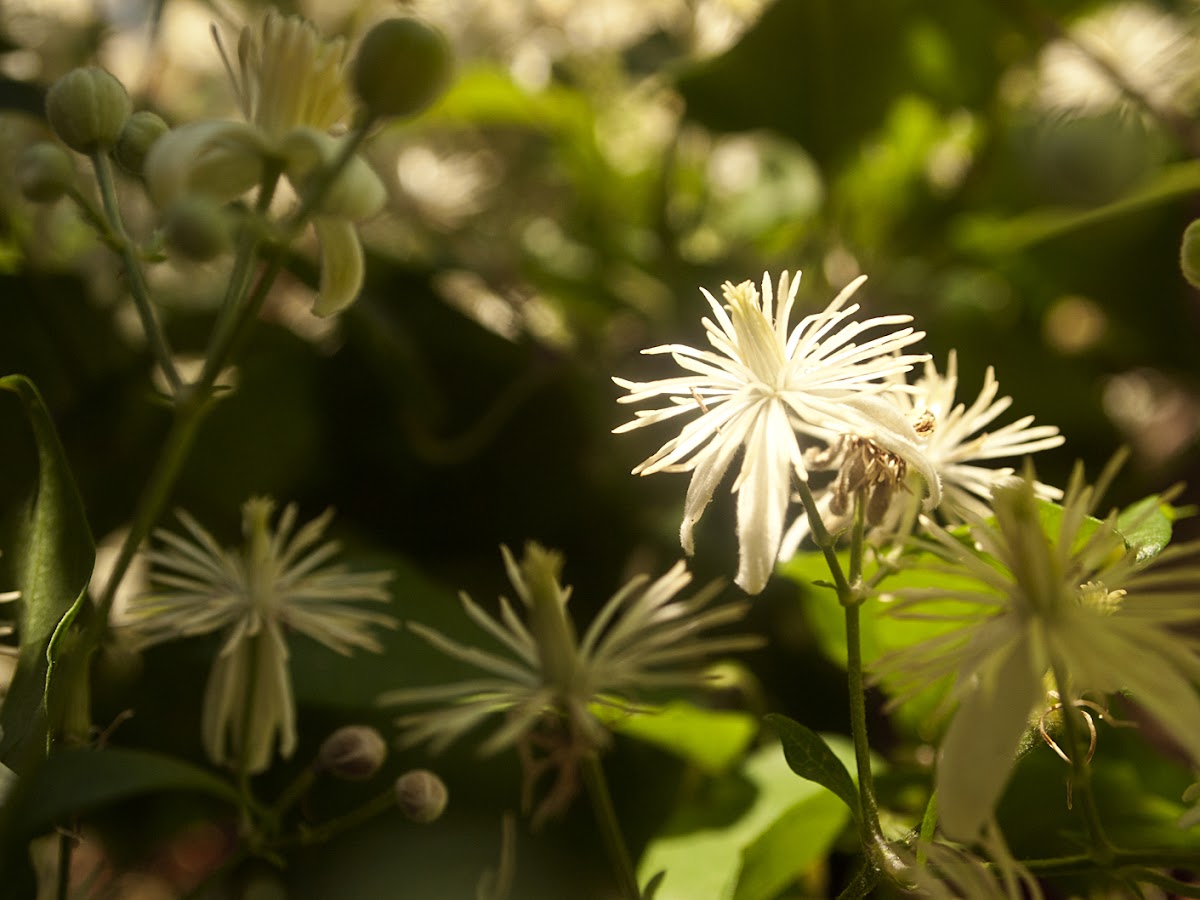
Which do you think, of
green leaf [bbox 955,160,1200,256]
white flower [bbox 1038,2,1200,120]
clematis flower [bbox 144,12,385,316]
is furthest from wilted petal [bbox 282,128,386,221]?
white flower [bbox 1038,2,1200,120]

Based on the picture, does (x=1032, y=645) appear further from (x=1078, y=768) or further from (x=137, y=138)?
(x=137, y=138)

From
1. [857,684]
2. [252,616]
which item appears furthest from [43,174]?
[857,684]

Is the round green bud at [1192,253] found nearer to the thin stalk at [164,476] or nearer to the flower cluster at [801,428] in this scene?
the flower cluster at [801,428]

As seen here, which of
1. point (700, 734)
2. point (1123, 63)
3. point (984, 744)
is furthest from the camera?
point (1123, 63)

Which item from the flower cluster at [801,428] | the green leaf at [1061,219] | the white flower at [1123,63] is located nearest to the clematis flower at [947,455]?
the flower cluster at [801,428]

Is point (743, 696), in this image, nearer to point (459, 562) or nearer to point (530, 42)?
point (459, 562)

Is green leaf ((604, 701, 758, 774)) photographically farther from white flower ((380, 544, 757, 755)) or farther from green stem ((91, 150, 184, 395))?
green stem ((91, 150, 184, 395))
